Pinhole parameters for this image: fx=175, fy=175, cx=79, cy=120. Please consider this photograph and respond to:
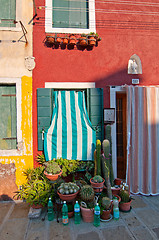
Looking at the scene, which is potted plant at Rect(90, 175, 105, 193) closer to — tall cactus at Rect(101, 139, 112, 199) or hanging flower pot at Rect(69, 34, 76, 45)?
tall cactus at Rect(101, 139, 112, 199)

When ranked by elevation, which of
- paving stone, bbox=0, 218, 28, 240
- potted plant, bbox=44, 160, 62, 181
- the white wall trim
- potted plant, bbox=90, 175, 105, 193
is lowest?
paving stone, bbox=0, 218, 28, 240

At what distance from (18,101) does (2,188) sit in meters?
2.29

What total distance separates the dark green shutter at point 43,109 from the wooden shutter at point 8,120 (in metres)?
0.67

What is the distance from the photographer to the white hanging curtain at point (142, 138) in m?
4.68

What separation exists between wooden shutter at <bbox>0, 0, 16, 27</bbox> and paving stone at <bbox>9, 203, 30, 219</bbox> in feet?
15.3

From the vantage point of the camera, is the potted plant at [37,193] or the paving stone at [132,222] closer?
the paving stone at [132,222]

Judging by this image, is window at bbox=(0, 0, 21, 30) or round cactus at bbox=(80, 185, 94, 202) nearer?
round cactus at bbox=(80, 185, 94, 202)

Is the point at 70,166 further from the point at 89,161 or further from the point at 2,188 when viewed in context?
the point at 2,188

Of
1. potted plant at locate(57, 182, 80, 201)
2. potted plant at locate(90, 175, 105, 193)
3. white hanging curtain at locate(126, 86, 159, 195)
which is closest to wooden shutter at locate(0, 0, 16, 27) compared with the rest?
white hanging curtain at locate(126, 86, 159, 195)

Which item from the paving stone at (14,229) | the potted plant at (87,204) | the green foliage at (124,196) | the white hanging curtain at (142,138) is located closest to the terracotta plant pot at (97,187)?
the potted plant at (87,204)

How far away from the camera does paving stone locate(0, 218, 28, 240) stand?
10.3 ft

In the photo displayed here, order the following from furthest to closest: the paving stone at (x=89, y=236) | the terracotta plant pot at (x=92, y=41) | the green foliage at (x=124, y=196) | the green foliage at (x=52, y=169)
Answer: the terracotta plant pot at (x=92, y=41) → the green foliage at (x=52, y=169) → the green foliage at (x=124, y=196) → the paving stone at (x=89, y=236)

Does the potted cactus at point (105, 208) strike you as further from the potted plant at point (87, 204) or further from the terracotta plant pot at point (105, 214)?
the potted plant at point (87, 204)

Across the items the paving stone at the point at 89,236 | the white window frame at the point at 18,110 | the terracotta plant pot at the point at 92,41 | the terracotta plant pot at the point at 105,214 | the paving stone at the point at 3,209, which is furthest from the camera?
the terracotta plant pot at the point at 92,41
